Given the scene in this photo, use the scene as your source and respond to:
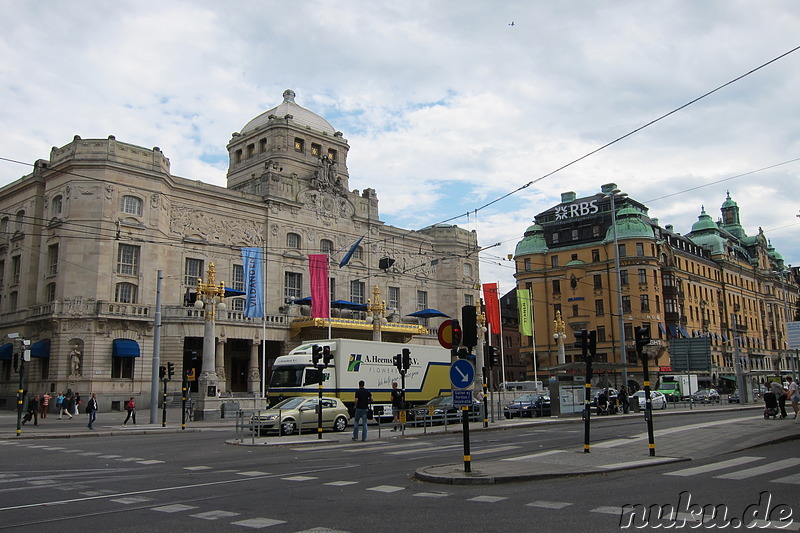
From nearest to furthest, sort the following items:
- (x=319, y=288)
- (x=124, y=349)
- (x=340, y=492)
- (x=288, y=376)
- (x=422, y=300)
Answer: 1. (x=340, y=492)
2. (x=288, y=376)
3. (x=124, y=349)
4. (x=319, y=288)
5. (x=422, y=300)

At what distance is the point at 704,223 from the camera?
295 feet

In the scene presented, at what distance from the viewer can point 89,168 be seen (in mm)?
44500

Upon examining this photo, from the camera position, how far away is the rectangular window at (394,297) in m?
64.3

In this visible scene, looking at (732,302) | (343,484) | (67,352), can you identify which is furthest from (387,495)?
(732,302)

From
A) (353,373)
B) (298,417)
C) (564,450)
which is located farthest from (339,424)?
(564,450)

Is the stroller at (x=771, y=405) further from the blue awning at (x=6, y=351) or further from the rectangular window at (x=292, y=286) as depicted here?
the blue awning at (x=6, y=351)

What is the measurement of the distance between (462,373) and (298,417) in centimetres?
1327

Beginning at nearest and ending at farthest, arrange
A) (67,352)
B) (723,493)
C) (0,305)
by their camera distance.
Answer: (723,493), (67,352), (0,305)

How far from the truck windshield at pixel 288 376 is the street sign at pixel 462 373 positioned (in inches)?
699

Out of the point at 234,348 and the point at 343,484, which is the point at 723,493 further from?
the point at 234,348

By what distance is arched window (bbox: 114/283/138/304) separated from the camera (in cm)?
4488

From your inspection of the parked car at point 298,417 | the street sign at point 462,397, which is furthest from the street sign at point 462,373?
the parked car at point 298,417

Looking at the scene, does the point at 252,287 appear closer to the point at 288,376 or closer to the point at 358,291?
the point at 288,376

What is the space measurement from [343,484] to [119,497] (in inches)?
150
